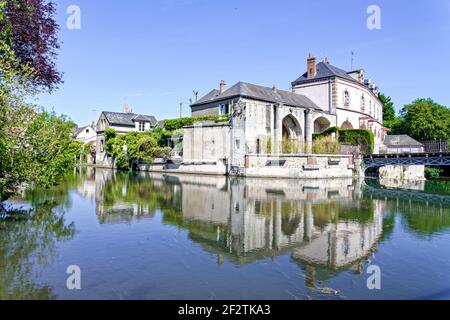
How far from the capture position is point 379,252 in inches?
320

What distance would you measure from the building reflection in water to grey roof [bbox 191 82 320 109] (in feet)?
64.1

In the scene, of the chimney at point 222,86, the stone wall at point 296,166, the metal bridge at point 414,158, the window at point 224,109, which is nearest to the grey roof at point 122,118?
the chimney at point 222,86

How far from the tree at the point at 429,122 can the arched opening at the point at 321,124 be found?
67.4 ft

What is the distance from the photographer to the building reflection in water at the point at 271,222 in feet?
25.8

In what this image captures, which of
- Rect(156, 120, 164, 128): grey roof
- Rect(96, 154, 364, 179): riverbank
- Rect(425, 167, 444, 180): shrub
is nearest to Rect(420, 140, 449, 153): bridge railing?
Answer: Rect(425, 167, 444, 180): shrub

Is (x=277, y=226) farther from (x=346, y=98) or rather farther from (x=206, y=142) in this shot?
(x=346, y=98)

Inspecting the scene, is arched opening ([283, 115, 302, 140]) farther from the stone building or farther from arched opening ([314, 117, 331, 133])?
arched opening ([314, 117, 331, 133])

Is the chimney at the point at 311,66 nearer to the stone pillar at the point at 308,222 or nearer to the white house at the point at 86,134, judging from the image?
the stone pillar at the point at 308,222

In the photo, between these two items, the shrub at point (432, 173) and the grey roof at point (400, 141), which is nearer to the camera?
the shrub at point (432, 173)

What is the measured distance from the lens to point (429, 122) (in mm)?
53969

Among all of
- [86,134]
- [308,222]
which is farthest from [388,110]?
[308,222]

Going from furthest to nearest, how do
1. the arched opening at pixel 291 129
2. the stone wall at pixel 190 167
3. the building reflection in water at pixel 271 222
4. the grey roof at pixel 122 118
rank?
the grey roof at pixel 122 118, the arched opening at pixel 291 129, the stone wall at pixel 190 167, the building reflection in water at pixel 271 222

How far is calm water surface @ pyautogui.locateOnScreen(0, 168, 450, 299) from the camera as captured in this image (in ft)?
18.7

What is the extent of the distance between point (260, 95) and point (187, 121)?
351 inches
